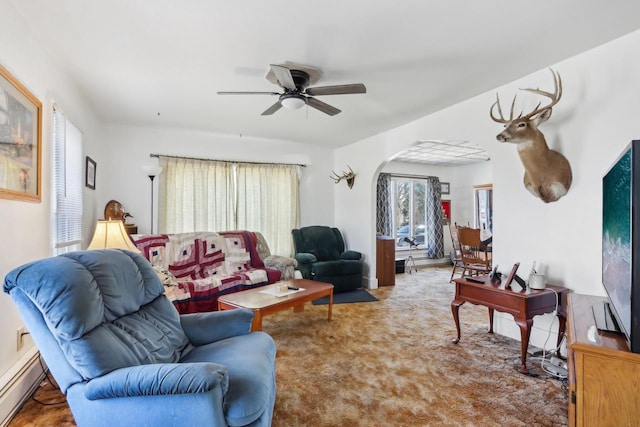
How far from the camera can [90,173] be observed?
3426 millimetres

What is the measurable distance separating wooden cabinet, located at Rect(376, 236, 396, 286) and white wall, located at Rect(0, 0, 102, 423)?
4.10m

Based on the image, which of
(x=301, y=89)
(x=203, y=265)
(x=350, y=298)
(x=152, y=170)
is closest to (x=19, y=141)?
(x=301, y=89)

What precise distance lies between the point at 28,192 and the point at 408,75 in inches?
115

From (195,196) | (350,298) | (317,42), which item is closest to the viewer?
(317,42)

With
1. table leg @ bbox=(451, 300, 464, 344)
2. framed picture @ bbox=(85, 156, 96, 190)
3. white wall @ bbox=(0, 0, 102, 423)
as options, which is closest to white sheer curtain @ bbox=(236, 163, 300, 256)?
framed picture @ bbox=(85, 156, 96, 190)

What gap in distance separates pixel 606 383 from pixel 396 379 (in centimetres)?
127

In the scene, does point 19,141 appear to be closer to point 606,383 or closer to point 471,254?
point 606,383

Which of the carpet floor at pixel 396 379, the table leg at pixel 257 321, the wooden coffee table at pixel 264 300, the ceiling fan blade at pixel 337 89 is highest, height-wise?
the ceiling fan blade at pixel 337 89

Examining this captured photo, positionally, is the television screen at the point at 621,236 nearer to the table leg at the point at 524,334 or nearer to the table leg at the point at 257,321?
the table leg at the point at 524,334

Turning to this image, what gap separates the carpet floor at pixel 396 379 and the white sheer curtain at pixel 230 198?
5.91 ft

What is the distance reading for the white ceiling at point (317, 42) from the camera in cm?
183

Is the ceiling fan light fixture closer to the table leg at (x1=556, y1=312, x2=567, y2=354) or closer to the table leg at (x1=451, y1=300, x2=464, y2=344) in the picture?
the table leg at (x1=451, y1=300, x2=464, y2=344)

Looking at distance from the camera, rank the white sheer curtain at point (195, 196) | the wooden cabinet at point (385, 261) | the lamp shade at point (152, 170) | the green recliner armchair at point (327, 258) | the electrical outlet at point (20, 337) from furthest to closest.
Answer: the wooden cabinet at point (385, 261), the green recliner armchair at point (327, 258), the white sheer curtain at point (195, 196), the lamp shade at point (152, 170), the electrical outlet at point (20, 337)

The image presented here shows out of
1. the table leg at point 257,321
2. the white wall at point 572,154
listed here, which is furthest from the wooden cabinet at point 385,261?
the table leg at point 257,321
